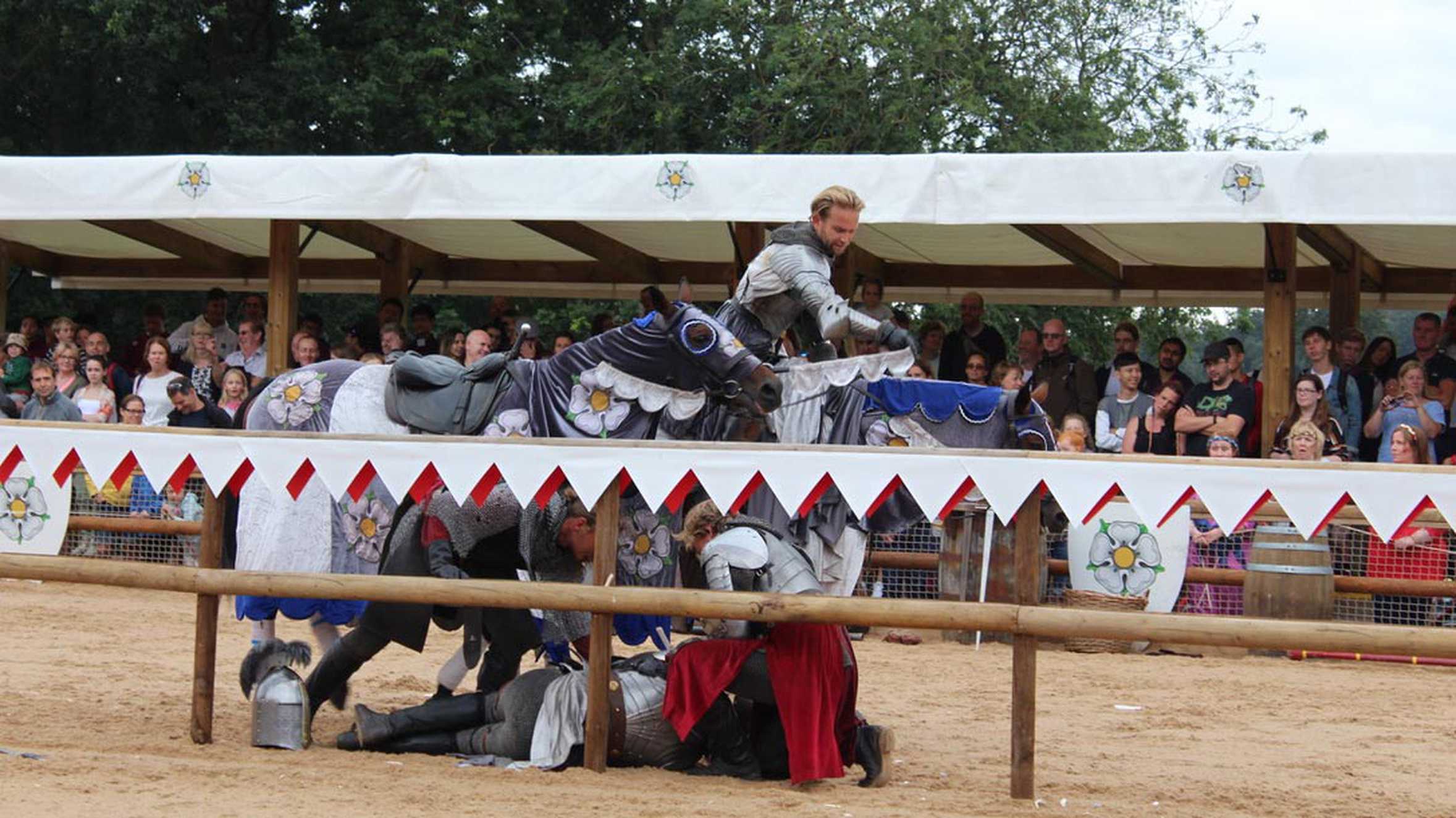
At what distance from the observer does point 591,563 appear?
702 cm

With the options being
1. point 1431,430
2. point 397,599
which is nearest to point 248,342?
point 397,599

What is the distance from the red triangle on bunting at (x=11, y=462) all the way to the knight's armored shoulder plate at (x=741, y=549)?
2686mm

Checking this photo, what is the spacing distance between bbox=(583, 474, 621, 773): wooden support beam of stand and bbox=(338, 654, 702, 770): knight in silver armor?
69 mm

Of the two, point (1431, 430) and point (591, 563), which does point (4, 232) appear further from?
point (1431, 430)

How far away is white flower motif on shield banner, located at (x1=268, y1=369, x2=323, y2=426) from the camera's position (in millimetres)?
7234

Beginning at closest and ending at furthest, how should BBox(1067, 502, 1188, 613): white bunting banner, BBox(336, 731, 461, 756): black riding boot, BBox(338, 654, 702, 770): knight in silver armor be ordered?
BBox(338, 654, 702, 770): knight in silver armor, BBox(336, 731, 461, 756): black riding boot, BBox(1067, 502, 1188, 613): white bunting banner

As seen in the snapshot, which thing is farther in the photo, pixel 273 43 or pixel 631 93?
pixel 273 43

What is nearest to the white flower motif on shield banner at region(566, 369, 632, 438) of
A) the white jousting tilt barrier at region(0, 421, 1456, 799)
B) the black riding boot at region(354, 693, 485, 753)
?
the white jousting tilt barrier at region(0, 421, 1456, 799)

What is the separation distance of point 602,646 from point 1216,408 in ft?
17.7

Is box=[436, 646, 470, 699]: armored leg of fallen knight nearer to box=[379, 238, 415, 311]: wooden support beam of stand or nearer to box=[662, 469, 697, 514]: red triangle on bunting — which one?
box=[662, 469, 697, 514]: red triangle on bunting

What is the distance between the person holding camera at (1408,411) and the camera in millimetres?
10055

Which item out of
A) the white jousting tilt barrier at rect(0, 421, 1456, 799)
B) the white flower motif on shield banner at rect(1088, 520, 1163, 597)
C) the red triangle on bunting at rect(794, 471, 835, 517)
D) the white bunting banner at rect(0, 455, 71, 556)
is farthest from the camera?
the white flower motif on shield banner at rect(1088, 520, 1163, 597)

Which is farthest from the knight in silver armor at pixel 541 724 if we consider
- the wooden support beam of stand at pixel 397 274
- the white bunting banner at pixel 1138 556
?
the wooden support beam of stand at pixel 397 274

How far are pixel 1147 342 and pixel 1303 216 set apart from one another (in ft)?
36.9
